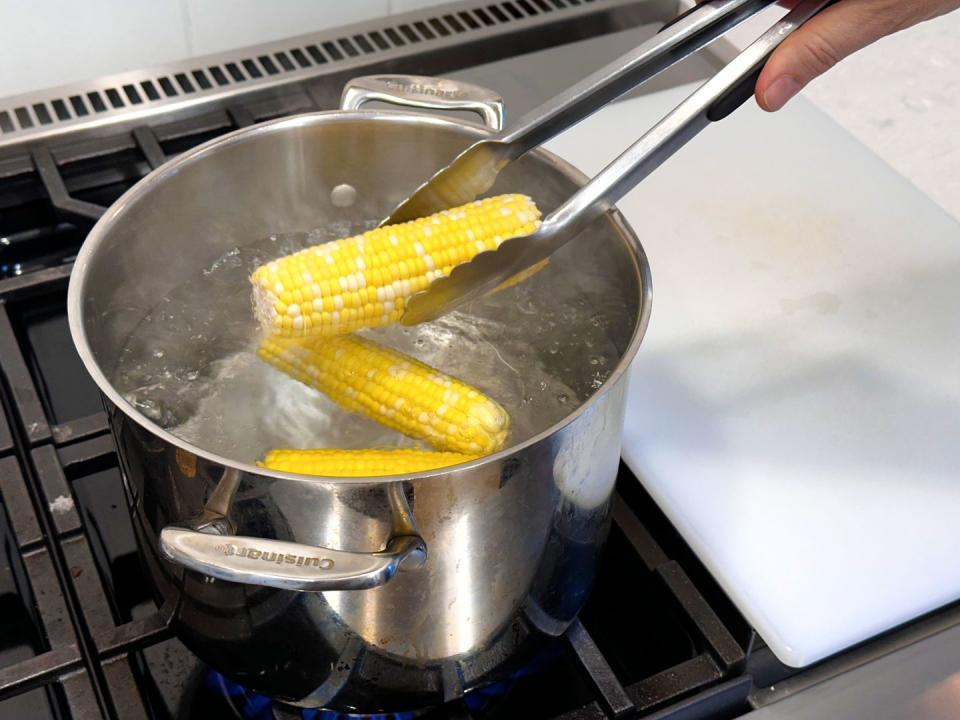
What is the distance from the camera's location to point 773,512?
725mm

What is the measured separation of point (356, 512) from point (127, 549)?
304 mm

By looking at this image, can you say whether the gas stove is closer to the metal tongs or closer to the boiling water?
the boiling water

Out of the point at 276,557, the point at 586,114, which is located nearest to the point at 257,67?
the point at 586,114

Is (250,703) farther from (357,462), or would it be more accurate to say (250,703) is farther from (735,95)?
(735,95)

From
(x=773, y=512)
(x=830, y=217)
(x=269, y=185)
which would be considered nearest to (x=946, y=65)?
(x=830, y=217)

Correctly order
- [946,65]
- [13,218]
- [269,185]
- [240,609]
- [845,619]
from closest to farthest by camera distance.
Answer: [240,609] → [845,619] → [269,185] → [13,218] → [946,65]

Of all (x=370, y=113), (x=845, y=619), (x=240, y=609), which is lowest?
(x=845, y=619)

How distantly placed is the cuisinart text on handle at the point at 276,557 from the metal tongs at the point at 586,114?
23 centimetres

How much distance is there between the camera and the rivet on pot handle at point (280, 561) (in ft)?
1.53

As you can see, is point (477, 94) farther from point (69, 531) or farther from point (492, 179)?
point (69, 531)

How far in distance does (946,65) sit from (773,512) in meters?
0.65

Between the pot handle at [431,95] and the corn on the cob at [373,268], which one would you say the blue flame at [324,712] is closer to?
the corn on the cob at [373,268]

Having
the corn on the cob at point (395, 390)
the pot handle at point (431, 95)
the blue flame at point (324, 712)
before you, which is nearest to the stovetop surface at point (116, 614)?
the blue flame at point (324, 712)

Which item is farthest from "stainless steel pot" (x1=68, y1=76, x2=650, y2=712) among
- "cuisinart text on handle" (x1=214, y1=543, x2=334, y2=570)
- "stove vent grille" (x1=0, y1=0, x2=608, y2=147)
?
"stove vent grille" (x1=0, y1=0, x2=608, y2=147)
